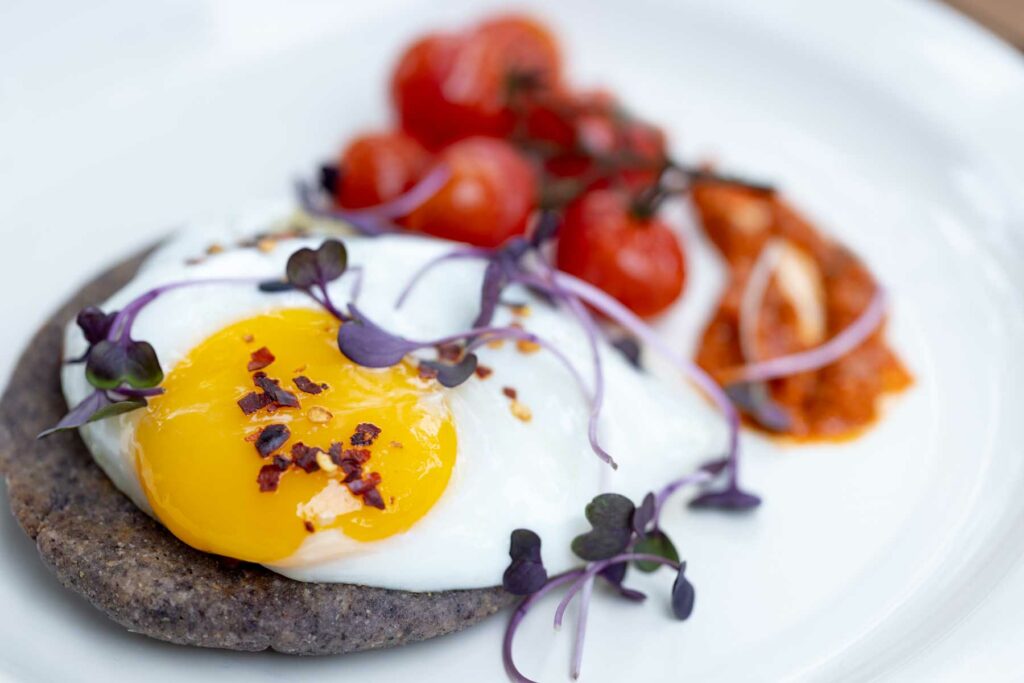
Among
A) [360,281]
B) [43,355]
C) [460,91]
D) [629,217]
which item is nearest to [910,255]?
[629,217]

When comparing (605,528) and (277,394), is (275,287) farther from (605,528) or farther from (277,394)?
(605,528)

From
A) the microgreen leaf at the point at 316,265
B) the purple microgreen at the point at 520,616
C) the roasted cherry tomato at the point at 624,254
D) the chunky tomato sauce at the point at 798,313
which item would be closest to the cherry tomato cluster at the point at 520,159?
the roasted cherry tomato at the point at 624,254

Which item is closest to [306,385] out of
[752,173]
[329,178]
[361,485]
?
[361,485]

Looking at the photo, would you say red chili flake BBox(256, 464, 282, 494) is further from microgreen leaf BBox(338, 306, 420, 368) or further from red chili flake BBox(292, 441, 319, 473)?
microgreen leaf BBox(338, 306, 420, 368)

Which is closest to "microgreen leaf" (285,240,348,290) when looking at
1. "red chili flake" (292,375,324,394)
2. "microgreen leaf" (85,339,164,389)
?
"red chili flake" (292,375,324,394)

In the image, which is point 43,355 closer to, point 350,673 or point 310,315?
point 310,315

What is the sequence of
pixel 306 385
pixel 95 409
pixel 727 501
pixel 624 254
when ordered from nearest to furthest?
pixel 306 385
pixel 95 409
pixel 727 501
pixel 624 254

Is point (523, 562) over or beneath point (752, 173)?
beneath
